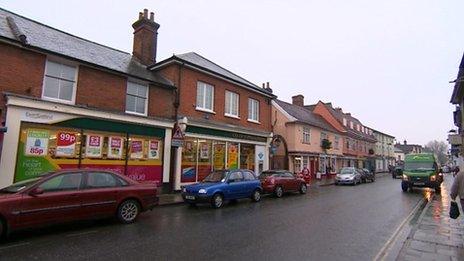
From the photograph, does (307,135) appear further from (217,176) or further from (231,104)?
(217,176)

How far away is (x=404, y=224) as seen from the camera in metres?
9.77

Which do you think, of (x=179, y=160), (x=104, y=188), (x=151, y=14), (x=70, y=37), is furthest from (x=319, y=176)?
(x=104, y=188)

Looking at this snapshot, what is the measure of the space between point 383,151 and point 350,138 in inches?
972

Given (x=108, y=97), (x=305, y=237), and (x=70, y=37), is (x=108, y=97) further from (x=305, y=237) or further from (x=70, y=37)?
(x=305, y=237)

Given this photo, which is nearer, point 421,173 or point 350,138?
point 421,173

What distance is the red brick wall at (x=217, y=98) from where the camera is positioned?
1814 cm

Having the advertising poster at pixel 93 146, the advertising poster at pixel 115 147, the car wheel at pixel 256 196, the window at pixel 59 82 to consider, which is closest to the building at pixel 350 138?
the car wheel at pixel 256 196

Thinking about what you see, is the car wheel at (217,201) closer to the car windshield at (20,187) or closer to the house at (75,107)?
the house at (75,107)

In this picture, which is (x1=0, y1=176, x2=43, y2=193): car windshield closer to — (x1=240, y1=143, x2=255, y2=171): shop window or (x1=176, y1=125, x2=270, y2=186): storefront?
(x1=176, y1=125, x2=270, y2=186): storefront

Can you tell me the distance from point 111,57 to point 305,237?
13.4 m

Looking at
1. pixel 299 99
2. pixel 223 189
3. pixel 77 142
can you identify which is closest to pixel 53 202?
pixel 77 142

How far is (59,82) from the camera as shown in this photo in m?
13.3

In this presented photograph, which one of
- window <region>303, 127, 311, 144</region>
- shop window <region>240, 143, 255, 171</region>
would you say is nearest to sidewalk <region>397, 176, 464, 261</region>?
shop window <region>240, 143, 255, 171</region>

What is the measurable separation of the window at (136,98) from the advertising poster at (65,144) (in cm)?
302
